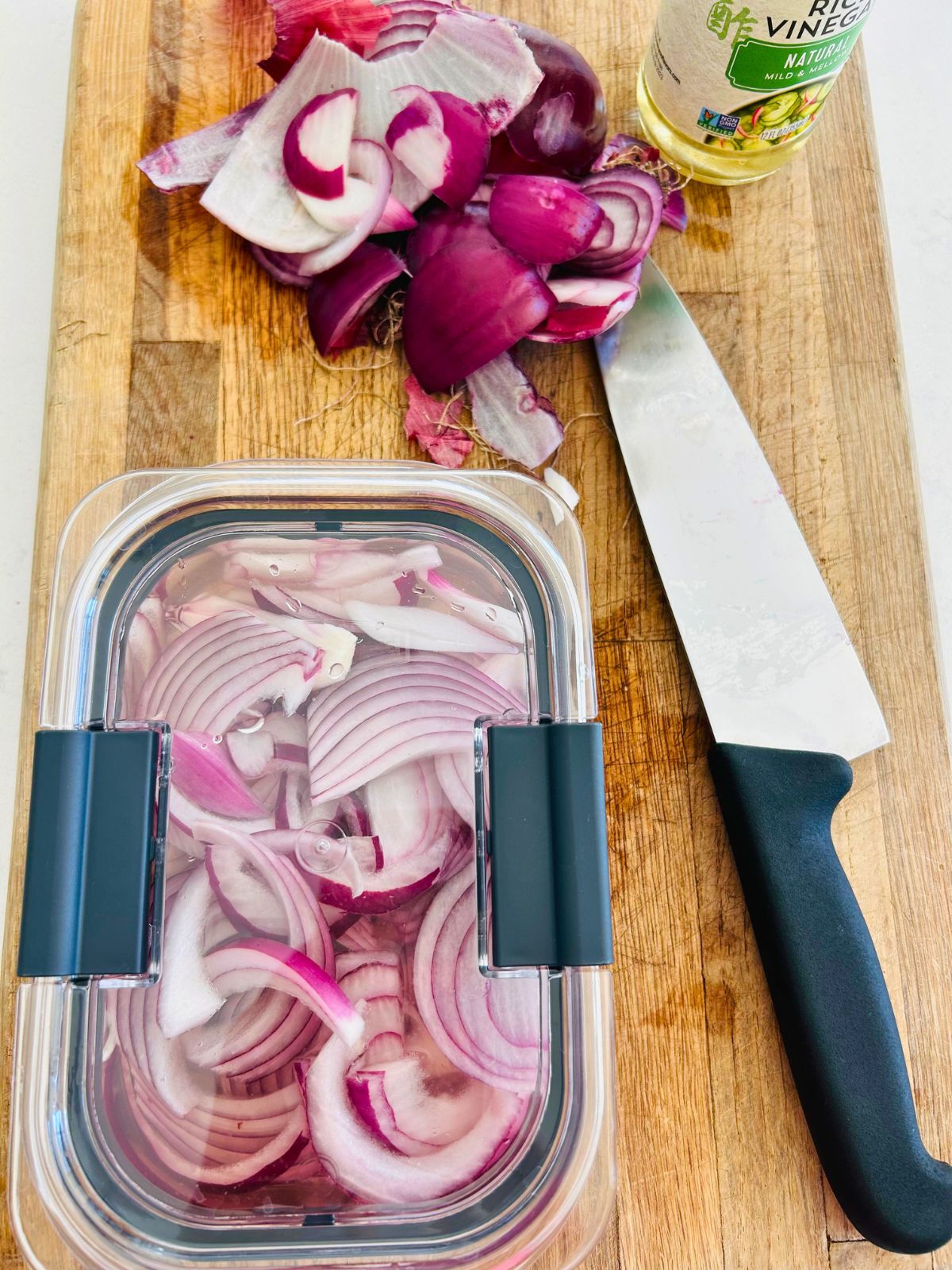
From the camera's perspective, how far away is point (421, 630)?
750mm

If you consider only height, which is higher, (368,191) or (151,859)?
(368,191)

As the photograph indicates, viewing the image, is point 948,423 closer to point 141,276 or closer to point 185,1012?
point 141,276

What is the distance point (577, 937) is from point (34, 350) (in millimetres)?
898

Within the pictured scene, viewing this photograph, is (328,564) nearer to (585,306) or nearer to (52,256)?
(585,306)

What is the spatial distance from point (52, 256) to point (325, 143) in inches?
17.9

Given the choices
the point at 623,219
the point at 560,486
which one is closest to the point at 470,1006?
the point at 560,486

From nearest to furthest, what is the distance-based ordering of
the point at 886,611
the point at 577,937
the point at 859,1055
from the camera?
the point at 577,937 < the point at 859,1055 < the point at 886,611

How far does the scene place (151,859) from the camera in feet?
2.25

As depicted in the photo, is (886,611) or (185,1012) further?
(886,611)

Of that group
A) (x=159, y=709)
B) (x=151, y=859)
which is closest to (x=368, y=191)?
(x=159, y=709)

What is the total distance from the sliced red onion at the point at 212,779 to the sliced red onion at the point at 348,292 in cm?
40

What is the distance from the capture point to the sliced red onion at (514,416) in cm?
92

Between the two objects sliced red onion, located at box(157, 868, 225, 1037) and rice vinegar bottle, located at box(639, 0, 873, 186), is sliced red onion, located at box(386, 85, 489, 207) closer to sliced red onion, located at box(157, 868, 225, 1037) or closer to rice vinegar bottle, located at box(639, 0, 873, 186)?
rice vinegar bottle, located at box(639, 0, 873, 186)

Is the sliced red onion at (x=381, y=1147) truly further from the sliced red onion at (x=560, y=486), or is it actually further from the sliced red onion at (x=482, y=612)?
the sliced red onion at (x=560, y=486)
